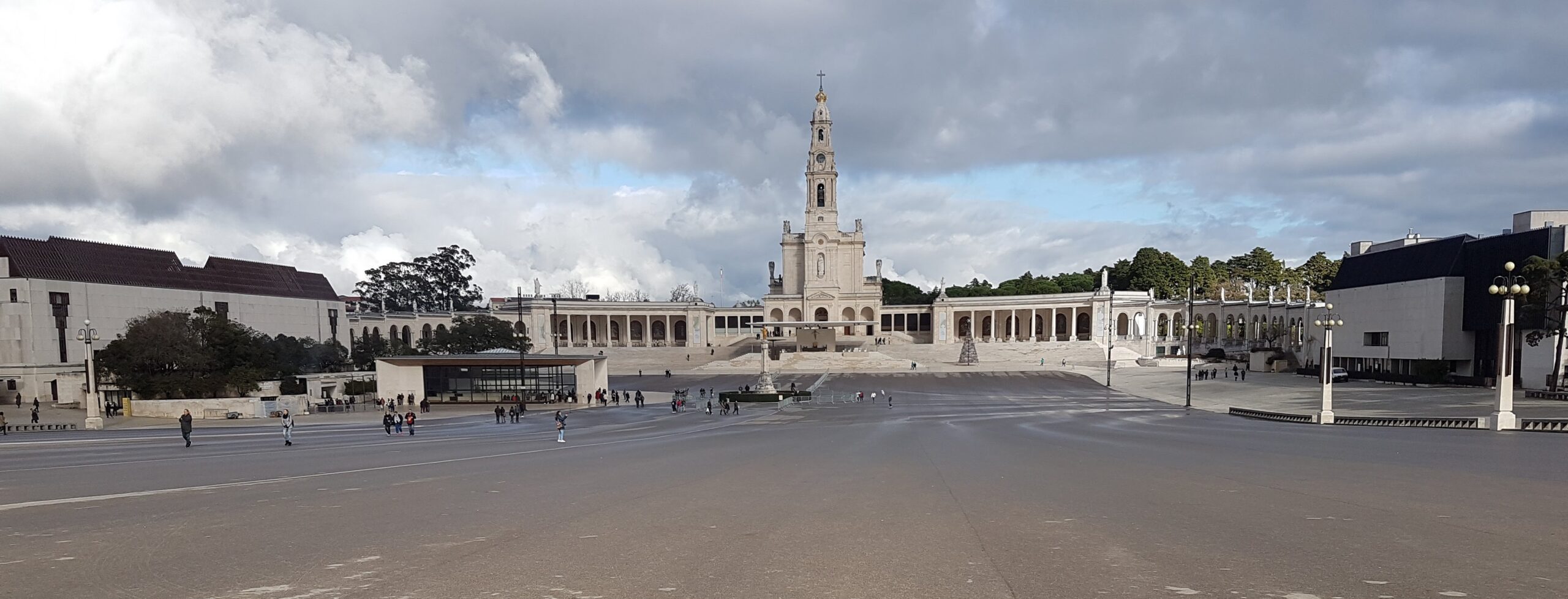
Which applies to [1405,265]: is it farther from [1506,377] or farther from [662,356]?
[662,356]

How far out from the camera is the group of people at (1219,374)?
57.8 meters

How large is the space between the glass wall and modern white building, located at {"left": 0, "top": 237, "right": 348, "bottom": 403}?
2220cm

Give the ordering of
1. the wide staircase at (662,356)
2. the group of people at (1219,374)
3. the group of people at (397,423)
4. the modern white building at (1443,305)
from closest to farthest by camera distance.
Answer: the group of people at (397,423) → the modern white building at (1443,305) → the group of people at (1219,374) → the wide staircase at (662,356)

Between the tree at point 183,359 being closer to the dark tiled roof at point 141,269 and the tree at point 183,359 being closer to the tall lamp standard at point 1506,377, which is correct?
the dark tiled roof at point 141,269

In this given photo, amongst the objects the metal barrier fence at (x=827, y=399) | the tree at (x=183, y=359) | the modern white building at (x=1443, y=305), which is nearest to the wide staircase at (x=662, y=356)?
the metal barrier fence at (x=827, y=399)

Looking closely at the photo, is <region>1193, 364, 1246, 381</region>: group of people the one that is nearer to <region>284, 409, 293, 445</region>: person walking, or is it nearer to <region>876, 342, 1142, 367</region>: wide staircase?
<region>876, 342, 1142, 367</region>: wide staircase

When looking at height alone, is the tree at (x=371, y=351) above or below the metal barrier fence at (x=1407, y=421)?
below

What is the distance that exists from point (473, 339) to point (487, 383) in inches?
1303

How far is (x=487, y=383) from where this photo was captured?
4706 cm

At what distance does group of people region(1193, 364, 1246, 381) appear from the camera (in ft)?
189

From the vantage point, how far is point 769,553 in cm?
730

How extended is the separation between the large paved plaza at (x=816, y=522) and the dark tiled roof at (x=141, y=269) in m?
54.7

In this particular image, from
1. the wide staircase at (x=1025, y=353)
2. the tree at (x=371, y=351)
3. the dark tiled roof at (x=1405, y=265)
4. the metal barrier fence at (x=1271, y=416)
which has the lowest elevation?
the wide staircase at (x=1025, y=353)

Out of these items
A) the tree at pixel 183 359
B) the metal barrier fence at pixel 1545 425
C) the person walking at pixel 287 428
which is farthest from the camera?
the tree at pixel 183 359
